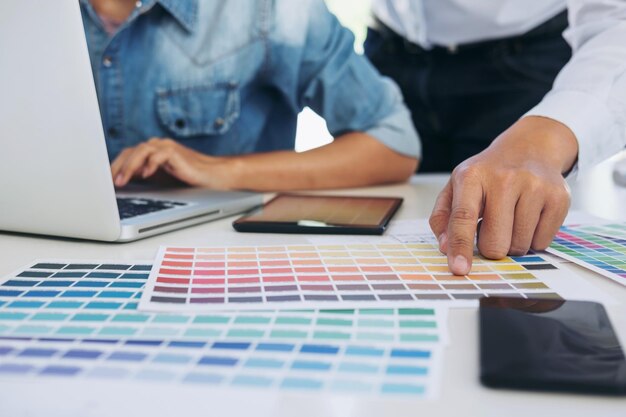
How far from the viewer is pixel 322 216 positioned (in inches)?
30.3

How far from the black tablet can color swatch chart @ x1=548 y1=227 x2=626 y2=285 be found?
0.18 meters

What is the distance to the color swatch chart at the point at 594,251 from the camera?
56 cm

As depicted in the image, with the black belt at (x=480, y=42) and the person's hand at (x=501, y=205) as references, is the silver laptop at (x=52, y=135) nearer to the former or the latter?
the person's hand at (x=501, y=205)

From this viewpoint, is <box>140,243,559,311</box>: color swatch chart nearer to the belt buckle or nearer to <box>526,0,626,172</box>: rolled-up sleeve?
<box>526,0,626,172</box>: rolled-up sleeve

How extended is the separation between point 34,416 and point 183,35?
97cm

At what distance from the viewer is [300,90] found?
1.29m

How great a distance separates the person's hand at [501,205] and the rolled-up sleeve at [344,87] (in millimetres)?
563

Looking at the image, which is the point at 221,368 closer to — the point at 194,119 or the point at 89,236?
the point at 89,236

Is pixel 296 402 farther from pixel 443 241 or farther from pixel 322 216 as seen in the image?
pixel 322 216

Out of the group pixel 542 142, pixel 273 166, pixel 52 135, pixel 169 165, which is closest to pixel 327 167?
pixel 273 166

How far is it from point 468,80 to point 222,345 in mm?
1130

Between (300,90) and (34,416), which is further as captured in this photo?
(300,90)

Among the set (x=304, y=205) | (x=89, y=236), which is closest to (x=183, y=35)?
(x=304, y=205)

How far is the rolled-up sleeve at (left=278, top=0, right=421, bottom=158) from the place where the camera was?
1.23 meters
